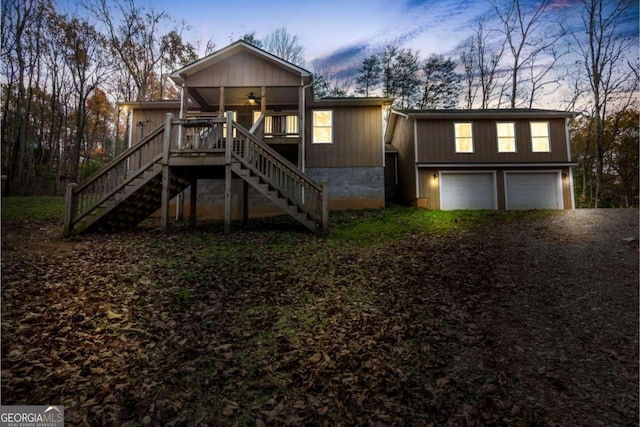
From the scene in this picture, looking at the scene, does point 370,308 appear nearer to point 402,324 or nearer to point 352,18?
point 402,324

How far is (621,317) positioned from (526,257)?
2.52 metres

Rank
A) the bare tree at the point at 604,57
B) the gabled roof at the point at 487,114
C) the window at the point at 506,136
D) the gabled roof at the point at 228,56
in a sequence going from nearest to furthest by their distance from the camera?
the gabled roof at the point at 228,56
the gabled roof at the point at 487,114
the window at the point at 506,136
the bare tree at the point at 604,57

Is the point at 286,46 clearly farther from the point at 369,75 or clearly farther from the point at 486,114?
the point at 486,114

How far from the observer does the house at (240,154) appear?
9008 millimetres

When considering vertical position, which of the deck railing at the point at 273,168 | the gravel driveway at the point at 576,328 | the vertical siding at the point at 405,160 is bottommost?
the gravel driveway at the point at 576,328

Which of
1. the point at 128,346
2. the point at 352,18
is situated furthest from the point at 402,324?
the point at 352,18

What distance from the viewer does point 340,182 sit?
14531 millimetres

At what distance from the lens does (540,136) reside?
51.9ft

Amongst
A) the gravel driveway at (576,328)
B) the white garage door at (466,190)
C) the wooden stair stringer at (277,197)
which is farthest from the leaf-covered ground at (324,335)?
the white garage door at (466,190)

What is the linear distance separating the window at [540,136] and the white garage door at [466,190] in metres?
Answer: 2.59

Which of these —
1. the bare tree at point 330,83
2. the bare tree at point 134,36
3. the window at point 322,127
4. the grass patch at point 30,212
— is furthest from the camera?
the bare tree at point 330,83

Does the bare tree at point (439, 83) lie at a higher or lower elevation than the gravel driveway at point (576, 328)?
higher

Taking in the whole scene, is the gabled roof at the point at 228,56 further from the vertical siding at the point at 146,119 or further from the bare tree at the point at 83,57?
the bare tree at the point at 83,57

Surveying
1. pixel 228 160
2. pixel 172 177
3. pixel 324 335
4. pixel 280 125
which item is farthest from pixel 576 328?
pixel 280 125
